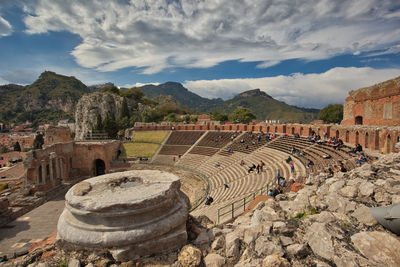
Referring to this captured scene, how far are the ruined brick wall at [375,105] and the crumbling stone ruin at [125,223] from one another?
59.3 feet

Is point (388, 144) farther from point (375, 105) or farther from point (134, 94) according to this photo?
point (134, 94)

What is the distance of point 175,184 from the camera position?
18.0 ft

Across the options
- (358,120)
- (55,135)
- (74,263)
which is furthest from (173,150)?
(74,263)

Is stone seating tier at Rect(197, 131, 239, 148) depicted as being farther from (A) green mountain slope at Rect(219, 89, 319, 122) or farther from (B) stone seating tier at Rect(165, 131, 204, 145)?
(A) green mountain slope at Rect(219, 89, 319, 122)

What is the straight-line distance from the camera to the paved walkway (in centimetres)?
1260

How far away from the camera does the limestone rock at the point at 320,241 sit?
10.5 feet

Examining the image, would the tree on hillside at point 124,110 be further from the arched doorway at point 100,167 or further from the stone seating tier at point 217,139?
the stone seating tier at point 217,139

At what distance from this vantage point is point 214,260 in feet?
12.3

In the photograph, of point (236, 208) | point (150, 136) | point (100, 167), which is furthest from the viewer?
point (150, 136)

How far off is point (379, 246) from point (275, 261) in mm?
1542

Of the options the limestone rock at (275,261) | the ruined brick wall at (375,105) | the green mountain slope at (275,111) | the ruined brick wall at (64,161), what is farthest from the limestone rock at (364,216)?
the green mountain slope at (275,111)

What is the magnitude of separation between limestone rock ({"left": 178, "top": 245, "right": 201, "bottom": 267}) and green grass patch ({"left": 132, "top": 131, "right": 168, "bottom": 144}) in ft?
108

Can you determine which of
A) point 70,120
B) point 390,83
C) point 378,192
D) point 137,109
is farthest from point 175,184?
point 70,120

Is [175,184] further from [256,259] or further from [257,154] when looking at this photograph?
[257,154]
